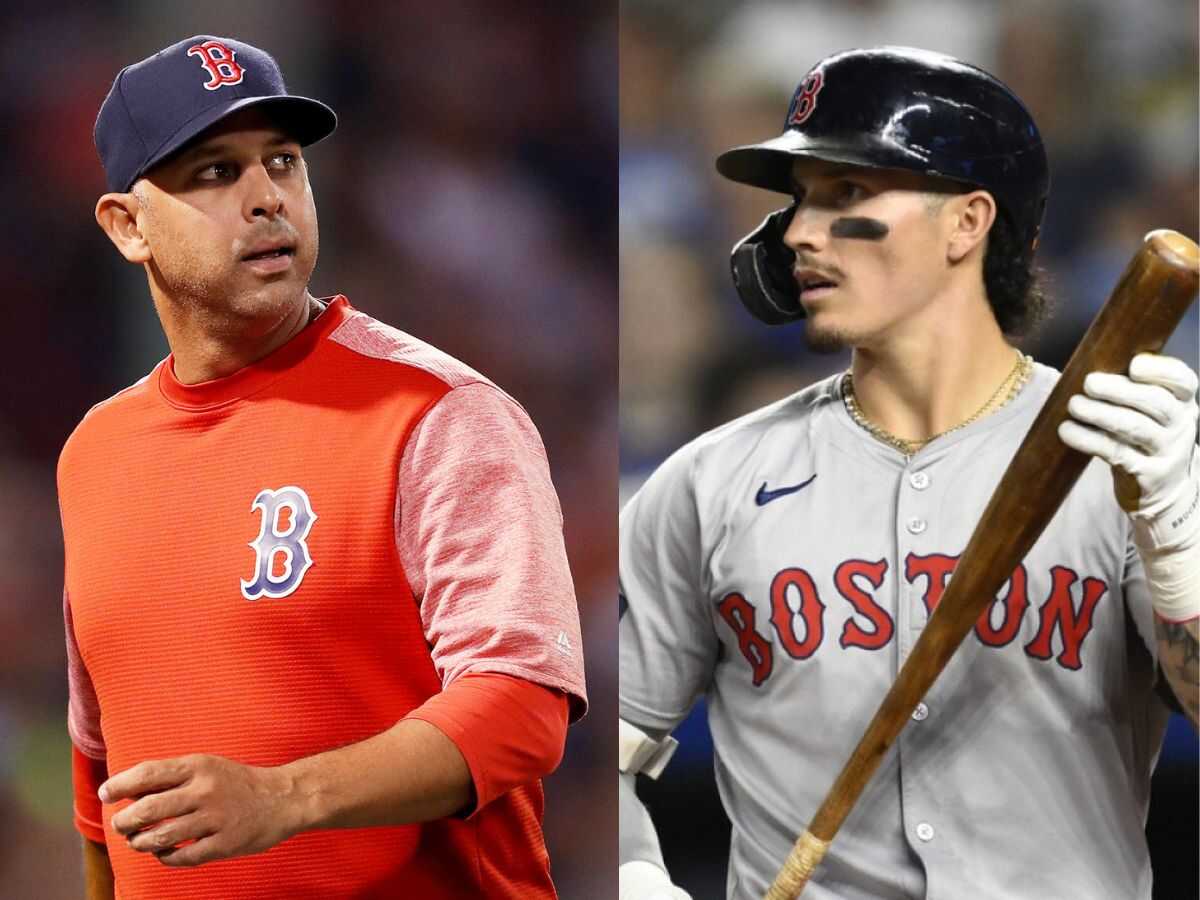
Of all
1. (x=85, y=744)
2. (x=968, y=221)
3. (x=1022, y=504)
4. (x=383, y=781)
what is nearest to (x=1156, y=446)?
(x=1022, y=504)

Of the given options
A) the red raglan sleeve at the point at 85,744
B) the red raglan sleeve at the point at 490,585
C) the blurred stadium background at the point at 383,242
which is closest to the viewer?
the red raglan sleeve at the point at 490,585

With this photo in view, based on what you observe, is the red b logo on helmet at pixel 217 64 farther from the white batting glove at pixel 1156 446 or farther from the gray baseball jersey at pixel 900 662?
the white batting glove at pixel 1156 446

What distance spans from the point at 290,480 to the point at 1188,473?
89 cm

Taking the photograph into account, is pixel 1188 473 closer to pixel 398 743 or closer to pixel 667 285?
pixel 667 285

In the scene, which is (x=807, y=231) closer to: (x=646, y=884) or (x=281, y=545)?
(x=281, y=545)

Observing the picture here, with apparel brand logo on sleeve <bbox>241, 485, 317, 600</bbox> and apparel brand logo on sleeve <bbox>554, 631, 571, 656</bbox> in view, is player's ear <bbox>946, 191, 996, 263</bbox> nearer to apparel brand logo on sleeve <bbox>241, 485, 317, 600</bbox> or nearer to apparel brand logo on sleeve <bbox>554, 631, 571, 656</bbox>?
apparel brand logo on sleeve <bbox>554, 631, 571, 656</bbox>

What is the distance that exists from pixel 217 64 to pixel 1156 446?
3.39 feet

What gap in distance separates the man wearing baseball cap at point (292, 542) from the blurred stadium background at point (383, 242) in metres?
0.51

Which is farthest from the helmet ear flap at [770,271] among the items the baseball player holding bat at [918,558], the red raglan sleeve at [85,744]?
the red raglan sleeve at [85,744]

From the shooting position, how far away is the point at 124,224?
1818 mm

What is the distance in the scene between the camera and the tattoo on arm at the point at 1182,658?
158 cm

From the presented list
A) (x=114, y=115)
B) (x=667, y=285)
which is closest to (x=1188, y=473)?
(x=667, y=285)

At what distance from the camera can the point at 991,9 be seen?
180 centimetres

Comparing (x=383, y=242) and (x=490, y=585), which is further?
(x=383, y=242)
